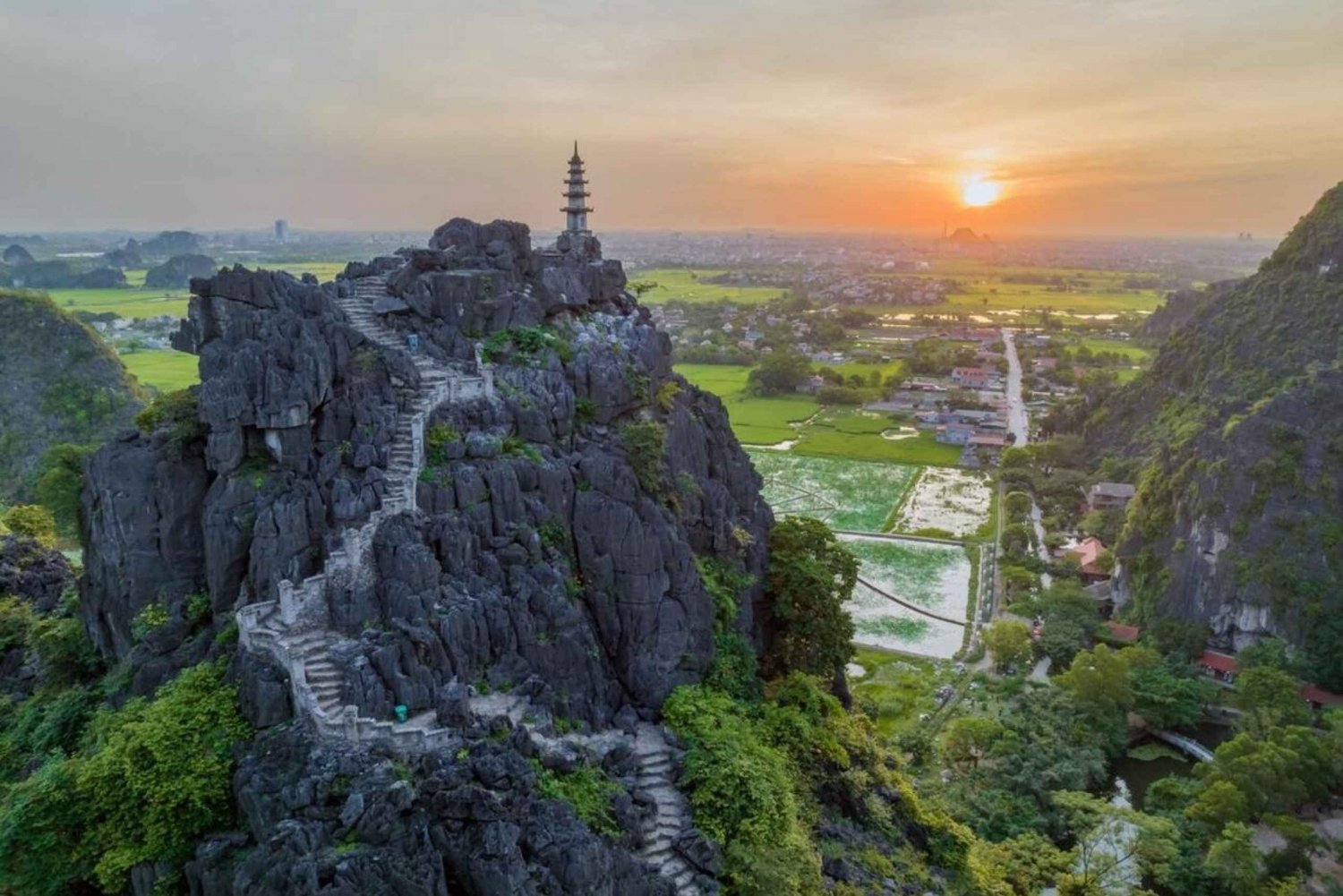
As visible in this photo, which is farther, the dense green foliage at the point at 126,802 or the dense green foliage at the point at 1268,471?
the dense green foliage at the point at 1268,471

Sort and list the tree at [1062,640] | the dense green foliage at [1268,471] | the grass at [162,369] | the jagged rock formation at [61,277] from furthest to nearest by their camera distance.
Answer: the jagged rock formation at [61,277], the grass at [162,369], the dense green foliage at [1268,471], the tree at [1062,640]

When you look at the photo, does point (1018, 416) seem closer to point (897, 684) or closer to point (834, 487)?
point (834, 487)

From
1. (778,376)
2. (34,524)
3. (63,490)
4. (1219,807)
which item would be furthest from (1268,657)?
(778,376)

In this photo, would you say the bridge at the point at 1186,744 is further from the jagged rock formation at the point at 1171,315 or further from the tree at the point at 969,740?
the jagged rock formation at the point at 1171,315

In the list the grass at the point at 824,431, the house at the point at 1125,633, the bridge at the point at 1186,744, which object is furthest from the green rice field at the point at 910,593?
the grass at the point at 824,431

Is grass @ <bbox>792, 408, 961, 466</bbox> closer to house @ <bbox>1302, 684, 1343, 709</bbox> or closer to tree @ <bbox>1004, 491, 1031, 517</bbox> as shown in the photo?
tree @ <bbox>1004, 491, 1031, 517</bbox>

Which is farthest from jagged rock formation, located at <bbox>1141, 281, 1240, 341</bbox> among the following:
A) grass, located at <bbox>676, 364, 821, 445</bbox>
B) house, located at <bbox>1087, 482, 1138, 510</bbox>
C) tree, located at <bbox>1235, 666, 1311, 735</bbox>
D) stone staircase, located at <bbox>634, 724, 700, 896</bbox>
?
stone staircase, located at <bbox>634, 724, 700, 896</bbox>
